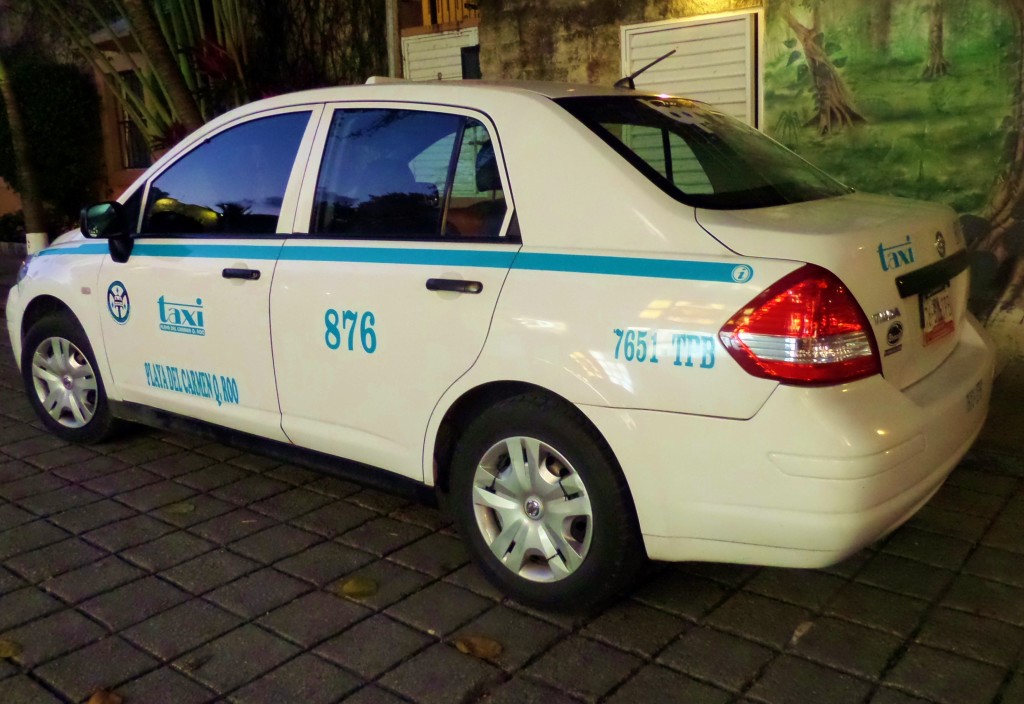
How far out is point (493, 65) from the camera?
8.16 metres

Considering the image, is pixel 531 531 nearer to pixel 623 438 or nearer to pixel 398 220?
pixel 623 438

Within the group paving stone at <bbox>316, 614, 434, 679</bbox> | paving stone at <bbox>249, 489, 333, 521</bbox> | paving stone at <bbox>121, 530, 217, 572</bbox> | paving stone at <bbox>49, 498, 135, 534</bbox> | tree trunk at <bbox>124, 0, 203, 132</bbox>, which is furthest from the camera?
tree trunk at <bbox>124, 0, 203, 132</bbox>

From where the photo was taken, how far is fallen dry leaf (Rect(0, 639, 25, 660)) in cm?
305

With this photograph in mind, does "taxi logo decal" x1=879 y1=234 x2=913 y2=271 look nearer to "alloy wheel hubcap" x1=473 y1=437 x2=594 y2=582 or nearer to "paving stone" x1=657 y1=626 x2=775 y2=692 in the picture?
"alloy wheel hubcap" x1=473 y1=437 x2=594 y2=582

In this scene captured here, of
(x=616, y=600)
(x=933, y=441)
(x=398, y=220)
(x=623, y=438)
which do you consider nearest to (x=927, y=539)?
(x=933, y=441)

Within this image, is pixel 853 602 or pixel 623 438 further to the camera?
pixel 853 602

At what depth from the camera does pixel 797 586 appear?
3420 millimetres

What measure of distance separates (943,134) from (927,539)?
3.30 m

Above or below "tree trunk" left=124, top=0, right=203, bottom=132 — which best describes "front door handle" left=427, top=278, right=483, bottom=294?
below

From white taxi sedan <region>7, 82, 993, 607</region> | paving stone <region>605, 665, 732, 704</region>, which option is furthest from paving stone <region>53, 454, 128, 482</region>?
paving stone <region>605, 665, 732, 704</region>

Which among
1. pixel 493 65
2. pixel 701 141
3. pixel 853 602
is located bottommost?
pixel 853 602

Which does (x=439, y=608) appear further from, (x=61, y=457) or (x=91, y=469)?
(x=61, y=457)

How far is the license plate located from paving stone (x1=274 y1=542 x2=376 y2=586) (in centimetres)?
213

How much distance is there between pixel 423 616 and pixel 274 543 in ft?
2.97
